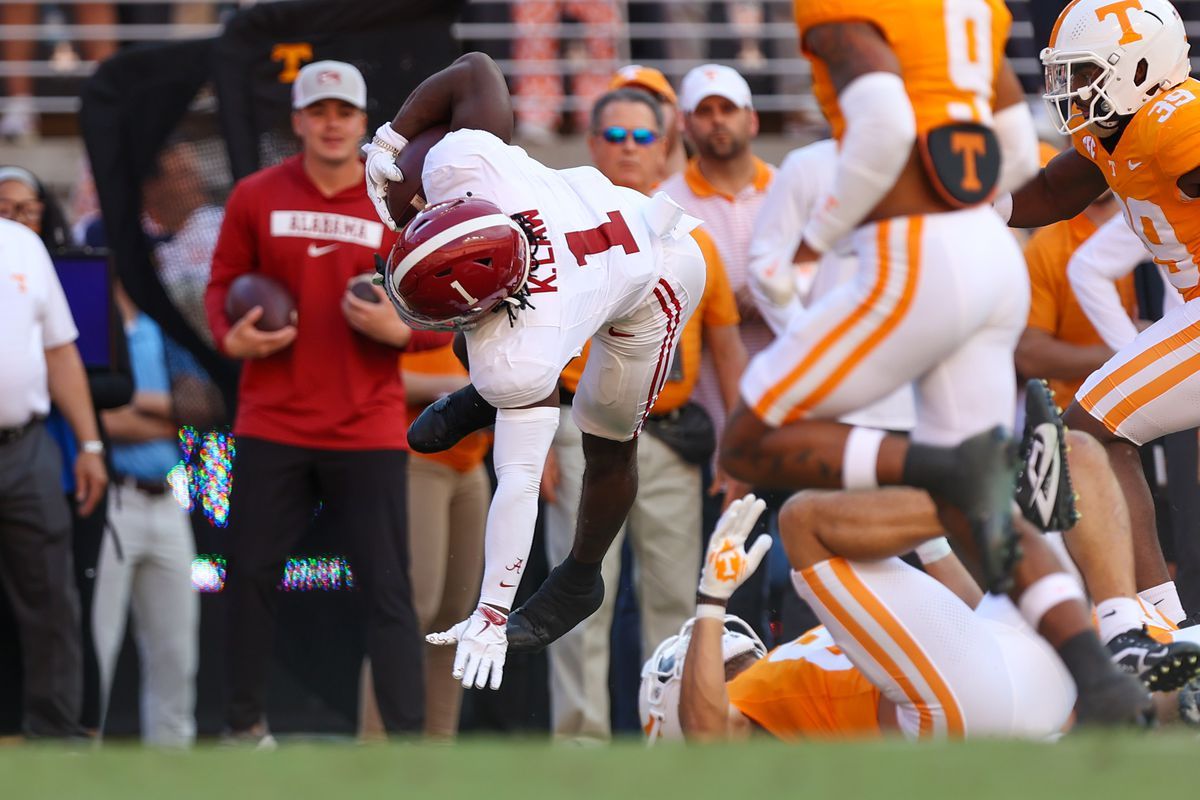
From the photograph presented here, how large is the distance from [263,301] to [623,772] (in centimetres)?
353

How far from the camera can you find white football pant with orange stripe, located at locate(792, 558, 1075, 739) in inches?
184

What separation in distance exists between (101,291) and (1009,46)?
19.5 feet

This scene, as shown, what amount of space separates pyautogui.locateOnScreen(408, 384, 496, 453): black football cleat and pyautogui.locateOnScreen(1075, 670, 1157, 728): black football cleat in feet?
6.33

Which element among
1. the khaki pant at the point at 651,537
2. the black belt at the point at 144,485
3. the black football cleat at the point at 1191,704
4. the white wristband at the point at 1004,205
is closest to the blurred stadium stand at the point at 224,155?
the black belt at the point at 144,485

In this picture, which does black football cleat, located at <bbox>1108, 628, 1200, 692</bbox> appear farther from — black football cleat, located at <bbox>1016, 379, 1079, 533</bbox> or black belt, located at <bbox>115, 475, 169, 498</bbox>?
black belt, located at <bbox>115, 475, 169, 498</bbox>

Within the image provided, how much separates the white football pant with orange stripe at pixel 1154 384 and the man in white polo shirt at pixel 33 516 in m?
3.72

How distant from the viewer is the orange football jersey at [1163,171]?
506 centimetres

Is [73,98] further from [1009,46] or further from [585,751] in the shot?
[585,751]

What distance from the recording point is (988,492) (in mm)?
4082

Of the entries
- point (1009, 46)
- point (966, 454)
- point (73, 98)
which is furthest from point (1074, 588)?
point (73, 98)

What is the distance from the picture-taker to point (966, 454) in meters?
4.10

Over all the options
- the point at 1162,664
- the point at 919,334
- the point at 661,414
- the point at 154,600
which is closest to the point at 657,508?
the point at 661,414

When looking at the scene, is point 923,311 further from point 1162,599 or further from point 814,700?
point 1162,599

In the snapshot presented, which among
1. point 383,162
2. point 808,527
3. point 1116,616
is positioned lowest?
point 1116,616
